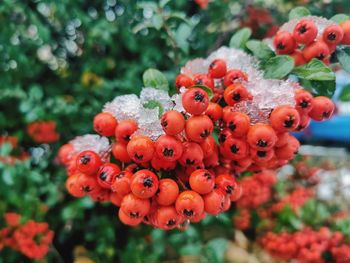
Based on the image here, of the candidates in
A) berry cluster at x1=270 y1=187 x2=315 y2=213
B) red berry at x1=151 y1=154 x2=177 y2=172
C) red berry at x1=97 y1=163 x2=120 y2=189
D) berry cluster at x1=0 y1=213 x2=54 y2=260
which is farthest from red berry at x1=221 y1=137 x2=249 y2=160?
berry cluster at x1=270 y1=187 x2=315 y2=213

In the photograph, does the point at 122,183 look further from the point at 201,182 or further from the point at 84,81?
the point at 84,81

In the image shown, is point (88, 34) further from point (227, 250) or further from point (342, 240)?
point (342, 240)

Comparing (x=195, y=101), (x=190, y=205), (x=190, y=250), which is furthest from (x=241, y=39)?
(x=190, y=250)

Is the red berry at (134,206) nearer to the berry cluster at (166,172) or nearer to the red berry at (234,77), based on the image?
the berry cluster at (166,172)

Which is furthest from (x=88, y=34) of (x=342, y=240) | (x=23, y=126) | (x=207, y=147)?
(x=342, y=240)

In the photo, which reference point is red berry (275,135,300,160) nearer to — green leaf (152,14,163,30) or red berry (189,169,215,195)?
red berry (189,169,215,195)

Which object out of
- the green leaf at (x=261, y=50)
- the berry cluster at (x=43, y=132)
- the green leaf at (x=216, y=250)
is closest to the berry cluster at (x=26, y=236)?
the berry cluster at (x=43, y=132)
